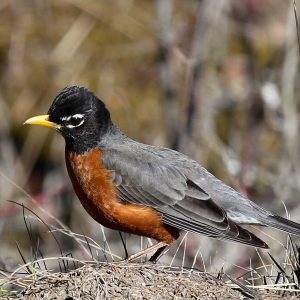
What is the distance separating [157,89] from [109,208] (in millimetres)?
5246

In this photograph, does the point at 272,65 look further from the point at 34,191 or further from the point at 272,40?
the point at 34,191

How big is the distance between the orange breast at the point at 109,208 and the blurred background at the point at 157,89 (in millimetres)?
1813

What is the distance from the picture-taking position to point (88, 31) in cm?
1069

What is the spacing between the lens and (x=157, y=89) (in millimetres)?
10664

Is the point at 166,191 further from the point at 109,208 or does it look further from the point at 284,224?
the point at 284,224

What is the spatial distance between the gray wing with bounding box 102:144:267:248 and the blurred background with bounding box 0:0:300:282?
5.64ft

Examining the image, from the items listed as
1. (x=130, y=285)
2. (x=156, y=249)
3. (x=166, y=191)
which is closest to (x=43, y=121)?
(x=166, y=191)

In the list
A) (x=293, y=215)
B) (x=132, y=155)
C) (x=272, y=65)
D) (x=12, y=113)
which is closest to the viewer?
(x=132, y=155)

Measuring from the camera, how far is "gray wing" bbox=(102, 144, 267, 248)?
5.54 meters

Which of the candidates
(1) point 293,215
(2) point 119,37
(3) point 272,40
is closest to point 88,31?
(2) point 119,37

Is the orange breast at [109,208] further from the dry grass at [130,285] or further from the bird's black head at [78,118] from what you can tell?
the dry grass at [130,285]

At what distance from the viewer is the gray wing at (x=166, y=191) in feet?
18.2

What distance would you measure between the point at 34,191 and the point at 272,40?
3.44 meters

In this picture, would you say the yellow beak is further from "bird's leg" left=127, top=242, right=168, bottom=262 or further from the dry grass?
the dry grass
